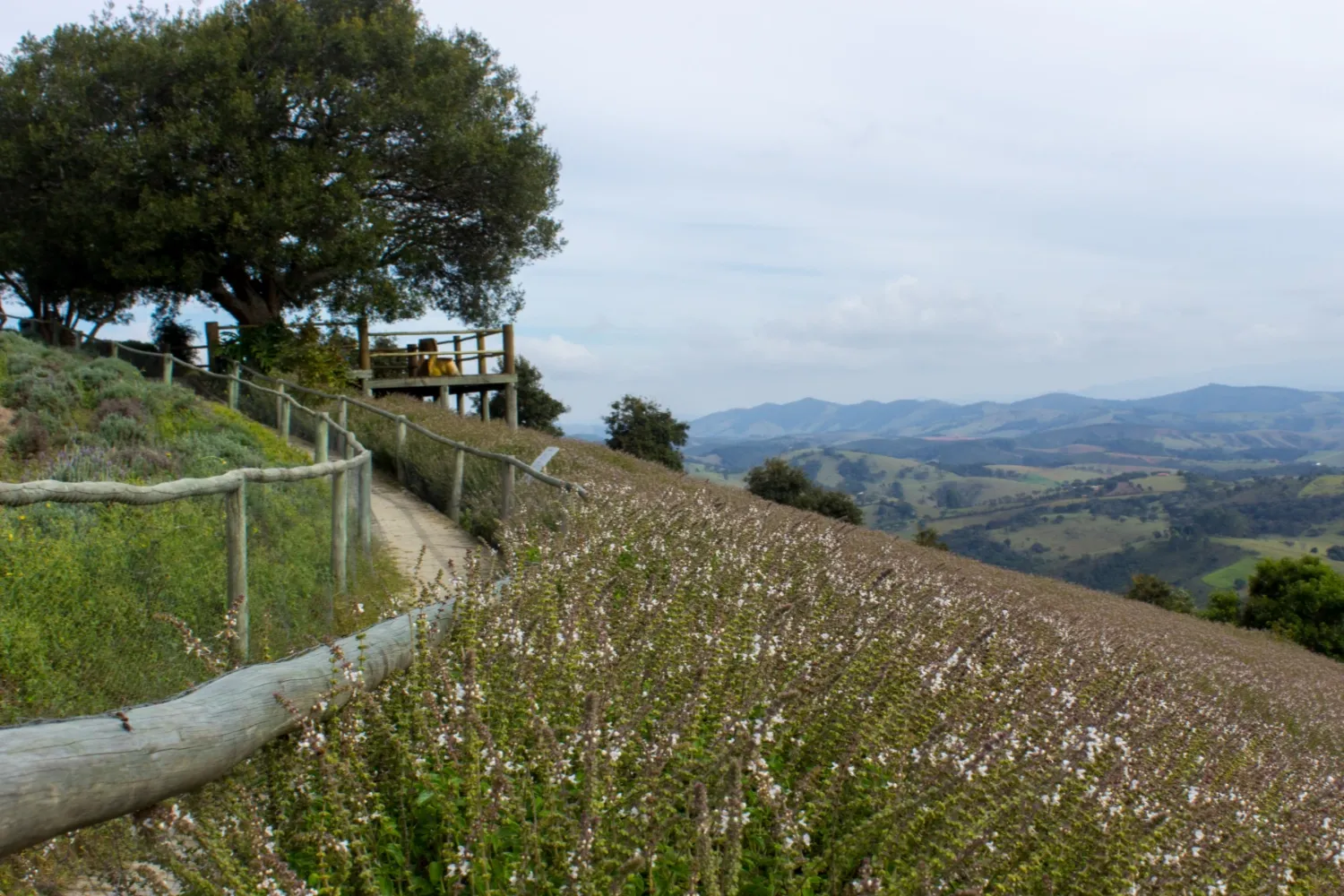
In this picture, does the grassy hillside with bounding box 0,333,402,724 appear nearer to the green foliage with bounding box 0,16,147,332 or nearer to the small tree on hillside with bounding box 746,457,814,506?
the green foliage with bounding box 0,16,147,332

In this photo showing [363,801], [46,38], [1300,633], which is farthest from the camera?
[1300,633]

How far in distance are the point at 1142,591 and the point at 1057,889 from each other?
1388 inches

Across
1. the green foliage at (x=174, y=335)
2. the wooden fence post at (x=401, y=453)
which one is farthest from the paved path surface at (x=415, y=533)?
the green foliage at (x=174, y=335)

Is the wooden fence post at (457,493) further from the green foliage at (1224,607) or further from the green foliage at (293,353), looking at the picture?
the green foliage at (1224,607)

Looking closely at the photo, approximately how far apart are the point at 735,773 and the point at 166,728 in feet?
5.81

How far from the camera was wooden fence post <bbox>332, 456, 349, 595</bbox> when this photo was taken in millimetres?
7944

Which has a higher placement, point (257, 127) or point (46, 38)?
point (46, 38)

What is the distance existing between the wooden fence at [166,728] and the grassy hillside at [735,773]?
0.55 ft

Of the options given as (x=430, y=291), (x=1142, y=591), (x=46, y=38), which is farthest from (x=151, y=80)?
(x=1142, y=591)

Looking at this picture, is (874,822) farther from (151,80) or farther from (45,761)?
(151,80)

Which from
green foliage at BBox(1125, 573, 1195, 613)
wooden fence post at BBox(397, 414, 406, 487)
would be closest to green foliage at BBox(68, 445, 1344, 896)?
wooden fence post at BBox(397, 414, 406, 487)

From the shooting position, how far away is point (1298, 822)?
17.3 feet

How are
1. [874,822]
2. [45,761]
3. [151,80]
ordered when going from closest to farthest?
[45,761] < [874,822] < [151,80]

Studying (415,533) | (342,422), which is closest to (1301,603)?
(342,422)
